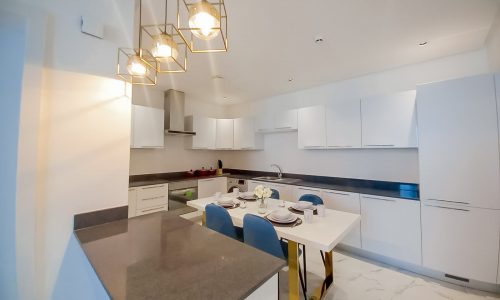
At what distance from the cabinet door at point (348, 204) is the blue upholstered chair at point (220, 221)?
1.60 meters

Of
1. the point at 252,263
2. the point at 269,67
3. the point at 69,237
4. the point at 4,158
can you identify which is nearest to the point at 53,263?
Result: the point at 69,237

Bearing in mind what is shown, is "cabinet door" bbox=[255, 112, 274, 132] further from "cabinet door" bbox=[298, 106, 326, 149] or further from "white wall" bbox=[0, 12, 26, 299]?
"white wall" bbox=[0, 12, 26, 299]

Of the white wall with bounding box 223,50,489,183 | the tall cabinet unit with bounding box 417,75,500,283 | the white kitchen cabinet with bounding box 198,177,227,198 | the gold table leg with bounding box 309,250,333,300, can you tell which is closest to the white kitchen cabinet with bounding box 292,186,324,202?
the white wall with bounding box 223,50,489,183

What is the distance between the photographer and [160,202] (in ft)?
10.2

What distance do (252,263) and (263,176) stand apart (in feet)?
11.1

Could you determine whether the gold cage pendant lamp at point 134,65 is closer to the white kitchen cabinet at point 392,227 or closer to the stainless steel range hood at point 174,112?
the stainless steel range hood at point 174,112

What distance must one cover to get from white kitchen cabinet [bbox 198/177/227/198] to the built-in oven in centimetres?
11

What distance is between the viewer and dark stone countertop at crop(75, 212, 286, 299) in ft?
2.13

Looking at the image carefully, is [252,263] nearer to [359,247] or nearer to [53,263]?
[53,263]

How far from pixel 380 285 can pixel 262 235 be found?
58.0 inches

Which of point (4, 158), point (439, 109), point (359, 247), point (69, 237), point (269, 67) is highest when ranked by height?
point (269, 67)

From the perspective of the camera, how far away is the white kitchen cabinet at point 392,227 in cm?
212

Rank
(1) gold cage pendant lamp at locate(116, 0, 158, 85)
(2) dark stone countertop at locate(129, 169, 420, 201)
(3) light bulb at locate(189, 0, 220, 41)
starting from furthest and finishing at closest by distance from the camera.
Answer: (2) dark stone countertop at locate(129, 169, 420, 201) → (1) gold cage pendant lamp at locate(116, 0, 158, 85) → (3) light bulb at locate(189, 0, 220, 41)

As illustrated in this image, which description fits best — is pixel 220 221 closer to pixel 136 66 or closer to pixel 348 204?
pixel 136 66
